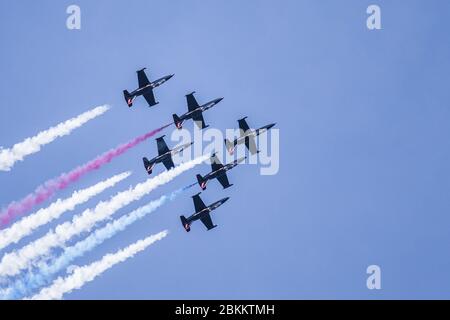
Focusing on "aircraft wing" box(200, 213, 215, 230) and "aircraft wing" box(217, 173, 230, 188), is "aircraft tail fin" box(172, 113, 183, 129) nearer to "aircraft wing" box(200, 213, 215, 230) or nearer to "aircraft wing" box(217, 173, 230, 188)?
"aircraft wing" box(217, 173, 230, 188)

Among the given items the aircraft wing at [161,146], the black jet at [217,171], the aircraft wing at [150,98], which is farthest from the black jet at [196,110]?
the black jet at [217,171]

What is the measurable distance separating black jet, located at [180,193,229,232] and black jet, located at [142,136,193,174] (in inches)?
194

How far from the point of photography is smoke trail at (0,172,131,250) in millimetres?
90812

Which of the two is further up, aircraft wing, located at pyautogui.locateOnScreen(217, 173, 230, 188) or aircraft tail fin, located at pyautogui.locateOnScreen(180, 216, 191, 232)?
aircraft wing, located at pyautogui.locateOnScreen(217, 173, 230, 188)

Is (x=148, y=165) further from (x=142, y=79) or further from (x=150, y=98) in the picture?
(x=142, y=79)

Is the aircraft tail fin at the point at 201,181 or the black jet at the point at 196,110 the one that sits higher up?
the black jet at the point at 196,110

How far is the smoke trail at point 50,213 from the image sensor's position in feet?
298

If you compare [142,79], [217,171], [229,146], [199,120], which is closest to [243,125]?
[229,146]

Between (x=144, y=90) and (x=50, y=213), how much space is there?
20.1 meters

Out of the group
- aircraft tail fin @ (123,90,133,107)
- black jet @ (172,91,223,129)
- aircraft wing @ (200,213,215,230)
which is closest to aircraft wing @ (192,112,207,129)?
black jet @ (172,91,223,129)

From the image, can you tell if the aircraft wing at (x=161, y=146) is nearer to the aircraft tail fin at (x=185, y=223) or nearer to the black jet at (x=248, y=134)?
the aircraft tail fin at (x=185, y=223)

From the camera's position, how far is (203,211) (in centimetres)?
10644
